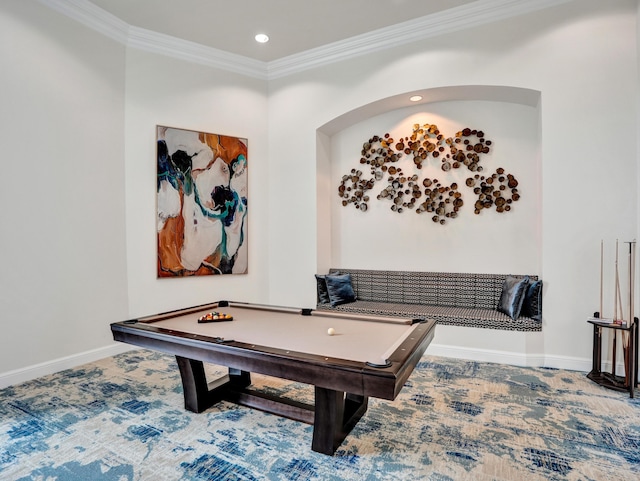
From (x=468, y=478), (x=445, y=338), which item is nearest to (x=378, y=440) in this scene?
(x=468, y=478)

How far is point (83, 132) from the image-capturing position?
3.72m

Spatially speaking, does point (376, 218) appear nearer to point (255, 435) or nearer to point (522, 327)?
point (522, 327)

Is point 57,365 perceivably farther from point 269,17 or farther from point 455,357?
point 269,17

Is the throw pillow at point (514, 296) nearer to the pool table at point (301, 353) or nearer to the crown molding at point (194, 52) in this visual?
the pool table at point (301, 353)

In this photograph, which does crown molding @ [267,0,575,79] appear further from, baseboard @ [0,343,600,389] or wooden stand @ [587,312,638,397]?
baseboard @ [0,343,600,389]

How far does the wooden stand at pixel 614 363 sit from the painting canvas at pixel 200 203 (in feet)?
12.7

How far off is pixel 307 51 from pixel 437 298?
3.50m

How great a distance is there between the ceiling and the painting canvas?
113 cm

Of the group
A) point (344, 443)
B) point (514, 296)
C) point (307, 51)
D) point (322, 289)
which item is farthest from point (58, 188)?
point (514, 296)

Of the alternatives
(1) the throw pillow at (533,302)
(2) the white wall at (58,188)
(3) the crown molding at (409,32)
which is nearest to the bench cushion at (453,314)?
(1) the throw pillow at (533,302)

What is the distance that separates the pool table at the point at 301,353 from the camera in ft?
5.58

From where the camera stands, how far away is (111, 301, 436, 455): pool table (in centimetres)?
170

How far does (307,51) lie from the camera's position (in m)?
4.71

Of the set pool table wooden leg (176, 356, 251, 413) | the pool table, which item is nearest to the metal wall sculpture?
the pool table
